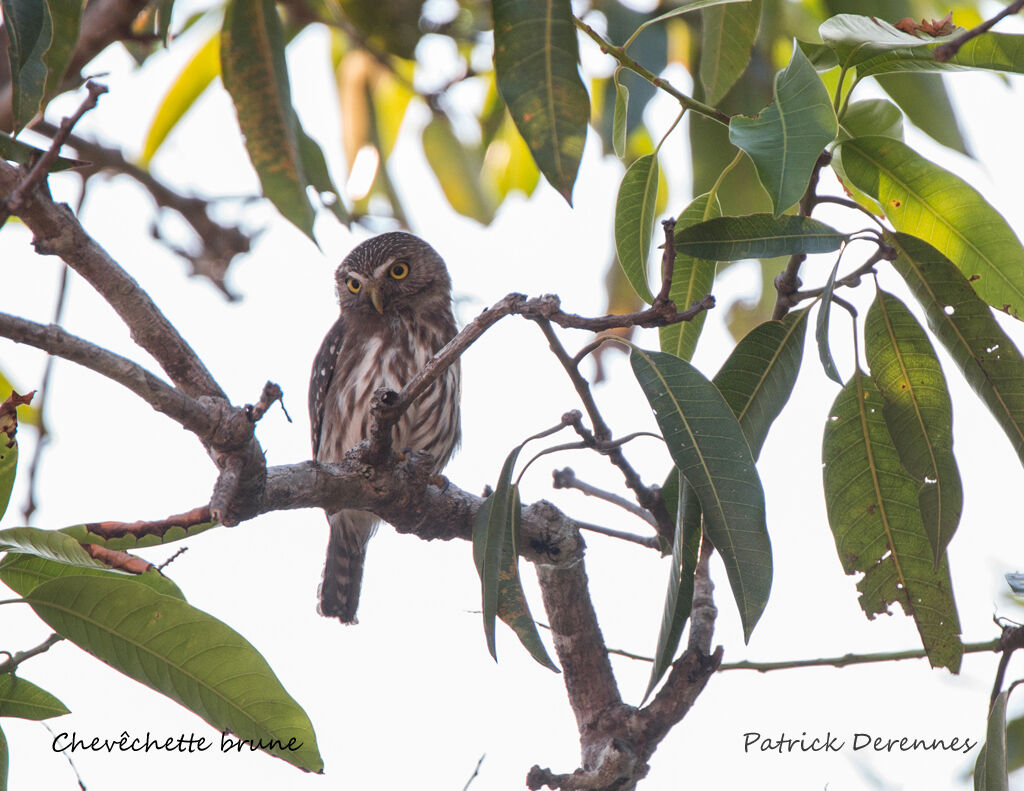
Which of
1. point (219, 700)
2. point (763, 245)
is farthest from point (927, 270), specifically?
point (219, 700)

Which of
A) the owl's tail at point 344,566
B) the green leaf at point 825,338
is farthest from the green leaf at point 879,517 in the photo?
the owl's tail at point 344,566

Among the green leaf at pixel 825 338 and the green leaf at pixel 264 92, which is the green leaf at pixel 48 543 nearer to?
the green leaf at pixel 825 338

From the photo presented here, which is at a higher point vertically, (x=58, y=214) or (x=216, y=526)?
(x=58, y=214)

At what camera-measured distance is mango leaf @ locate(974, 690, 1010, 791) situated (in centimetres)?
194

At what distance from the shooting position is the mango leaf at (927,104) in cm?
299

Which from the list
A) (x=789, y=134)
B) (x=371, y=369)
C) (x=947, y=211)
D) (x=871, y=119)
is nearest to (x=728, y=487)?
(x=789, y=134)

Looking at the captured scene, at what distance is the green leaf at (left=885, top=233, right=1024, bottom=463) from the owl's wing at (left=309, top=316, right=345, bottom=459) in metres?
3.16

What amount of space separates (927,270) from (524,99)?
819 mm

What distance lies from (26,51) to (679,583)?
1493 millimetres

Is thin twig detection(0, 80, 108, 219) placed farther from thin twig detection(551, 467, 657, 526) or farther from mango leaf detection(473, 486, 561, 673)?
thin twig detection(551, 467, 657, 526)

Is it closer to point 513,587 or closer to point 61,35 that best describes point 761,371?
point 513,587

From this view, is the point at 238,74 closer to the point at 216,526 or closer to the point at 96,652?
the point at 216,526

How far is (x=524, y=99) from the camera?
2.03 metres

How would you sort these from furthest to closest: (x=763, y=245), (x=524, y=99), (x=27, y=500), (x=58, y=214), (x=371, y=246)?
(x=371, y=246) → (x=27, y=500) → (x=524, y=99) → (x=58, y=214) → (x=763, y=245)
